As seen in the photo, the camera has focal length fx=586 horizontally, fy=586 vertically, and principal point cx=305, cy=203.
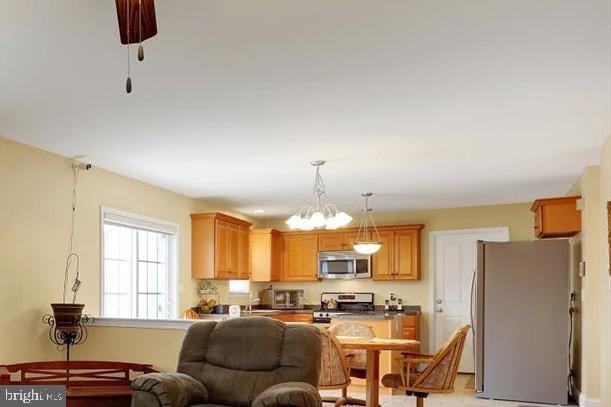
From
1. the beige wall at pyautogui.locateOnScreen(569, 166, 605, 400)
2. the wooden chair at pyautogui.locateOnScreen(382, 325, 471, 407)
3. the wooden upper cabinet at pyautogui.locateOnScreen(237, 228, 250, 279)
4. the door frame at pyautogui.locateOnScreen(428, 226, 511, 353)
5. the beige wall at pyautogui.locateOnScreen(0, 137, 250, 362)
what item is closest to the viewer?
the wooden chair at pyautogui.locateOnScreen(382, 325, 471, 407)

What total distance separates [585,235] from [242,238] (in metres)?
4.42

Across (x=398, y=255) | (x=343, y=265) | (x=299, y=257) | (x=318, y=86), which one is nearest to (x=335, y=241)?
(x=343, y=265)

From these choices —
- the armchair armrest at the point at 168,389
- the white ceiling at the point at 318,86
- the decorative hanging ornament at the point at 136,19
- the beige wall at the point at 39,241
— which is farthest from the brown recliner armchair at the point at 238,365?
the decorative hanging ornament at the point at 136,19

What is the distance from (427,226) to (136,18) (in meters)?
7.12

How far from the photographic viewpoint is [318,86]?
3443 millimetres

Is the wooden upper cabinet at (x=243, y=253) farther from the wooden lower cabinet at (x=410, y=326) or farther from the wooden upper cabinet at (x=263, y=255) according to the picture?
the wooden lower cabinet at (x=410, y=326)

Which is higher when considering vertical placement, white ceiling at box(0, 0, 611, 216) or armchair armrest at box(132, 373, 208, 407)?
white ceiling at box(0, 0, 611, 216)

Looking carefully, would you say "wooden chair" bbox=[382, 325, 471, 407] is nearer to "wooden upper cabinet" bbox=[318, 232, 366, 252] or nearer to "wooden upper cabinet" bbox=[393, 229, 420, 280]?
"wooden upper cabinet" bbox=[393, 229, 420, 280]

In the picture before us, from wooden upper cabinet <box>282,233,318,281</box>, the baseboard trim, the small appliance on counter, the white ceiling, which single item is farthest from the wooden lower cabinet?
the white ceiling

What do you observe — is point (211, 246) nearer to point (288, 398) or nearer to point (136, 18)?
point (288, 398)

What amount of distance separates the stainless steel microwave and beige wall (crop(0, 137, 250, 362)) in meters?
4.00

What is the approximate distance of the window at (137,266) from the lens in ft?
19.7

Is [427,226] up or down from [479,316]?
up

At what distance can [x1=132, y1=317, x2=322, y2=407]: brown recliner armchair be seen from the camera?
11.1 ft
